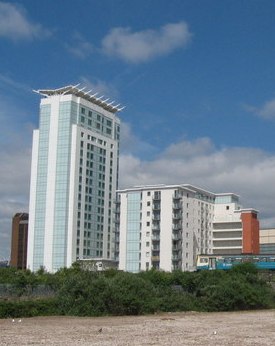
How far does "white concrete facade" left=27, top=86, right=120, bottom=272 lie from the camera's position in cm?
16912

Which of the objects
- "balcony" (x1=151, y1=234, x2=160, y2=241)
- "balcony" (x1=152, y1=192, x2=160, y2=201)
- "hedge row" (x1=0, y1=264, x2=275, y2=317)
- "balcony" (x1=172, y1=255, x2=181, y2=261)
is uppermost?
"balcony" (x1=152, y1=192, x2=160, y2=201)

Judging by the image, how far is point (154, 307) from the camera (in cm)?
5341

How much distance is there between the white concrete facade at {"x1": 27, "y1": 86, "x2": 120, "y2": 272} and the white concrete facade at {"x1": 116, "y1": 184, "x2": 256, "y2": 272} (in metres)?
10.4

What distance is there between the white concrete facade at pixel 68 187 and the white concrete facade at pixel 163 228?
10.4m

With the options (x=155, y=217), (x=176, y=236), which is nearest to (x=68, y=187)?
(x=155, y=217)

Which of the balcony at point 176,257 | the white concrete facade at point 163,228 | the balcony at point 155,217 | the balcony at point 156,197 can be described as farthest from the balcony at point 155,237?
the balcony at point 156,197

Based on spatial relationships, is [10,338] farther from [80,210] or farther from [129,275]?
[80,210]

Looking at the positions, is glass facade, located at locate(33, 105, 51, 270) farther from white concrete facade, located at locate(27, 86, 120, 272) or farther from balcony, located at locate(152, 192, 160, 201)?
balcony, located at locate(152, 192, 160, 201)

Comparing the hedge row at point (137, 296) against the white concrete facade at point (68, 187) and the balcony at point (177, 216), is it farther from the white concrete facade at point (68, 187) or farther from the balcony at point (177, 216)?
the white concrete facade at point (68, 187)

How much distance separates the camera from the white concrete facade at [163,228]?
164250 millimetres

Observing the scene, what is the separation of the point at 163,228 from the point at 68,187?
96.0 feet

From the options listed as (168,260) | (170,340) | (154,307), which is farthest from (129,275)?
(168,260)

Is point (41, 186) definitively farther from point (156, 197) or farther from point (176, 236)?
point (176, 236)

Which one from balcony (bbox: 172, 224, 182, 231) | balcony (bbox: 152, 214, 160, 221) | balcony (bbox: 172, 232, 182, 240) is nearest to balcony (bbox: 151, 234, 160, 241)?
balcony (bbox: 172, 232, 182, 240)
